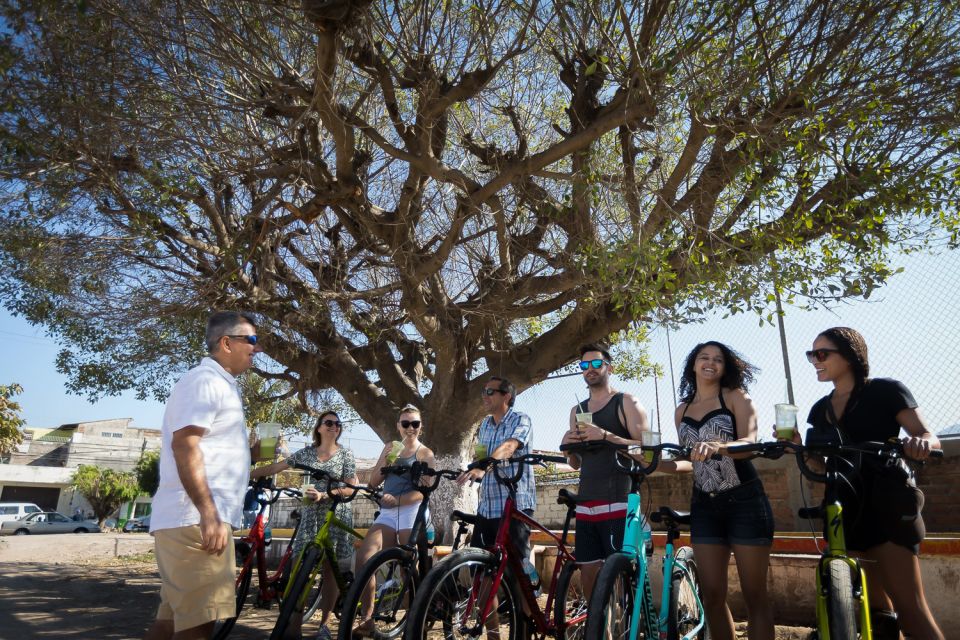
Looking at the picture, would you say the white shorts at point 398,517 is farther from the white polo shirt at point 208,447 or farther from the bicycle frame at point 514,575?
the white polo shirt at point 208,447

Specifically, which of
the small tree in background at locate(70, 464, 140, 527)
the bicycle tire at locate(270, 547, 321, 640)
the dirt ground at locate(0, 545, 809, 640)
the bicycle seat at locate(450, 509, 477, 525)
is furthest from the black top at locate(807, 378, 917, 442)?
the small tree in background at locate(70, 464, 140, 527)

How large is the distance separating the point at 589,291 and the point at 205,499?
6.05m

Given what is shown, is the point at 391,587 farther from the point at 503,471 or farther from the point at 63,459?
the point at 63,459

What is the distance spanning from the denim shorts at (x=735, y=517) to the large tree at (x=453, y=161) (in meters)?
3.21

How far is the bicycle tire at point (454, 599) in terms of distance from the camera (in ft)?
11.7

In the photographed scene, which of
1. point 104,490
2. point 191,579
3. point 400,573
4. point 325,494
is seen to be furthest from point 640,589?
point 104,490

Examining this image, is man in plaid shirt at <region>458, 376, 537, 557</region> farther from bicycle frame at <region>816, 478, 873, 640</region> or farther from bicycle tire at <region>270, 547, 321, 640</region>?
bicycle frame at <region>816, 478, 873, 640</region>

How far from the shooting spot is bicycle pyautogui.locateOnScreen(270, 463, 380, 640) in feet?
15.3

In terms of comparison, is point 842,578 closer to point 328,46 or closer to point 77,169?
point 328,46

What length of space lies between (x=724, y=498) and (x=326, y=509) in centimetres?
325

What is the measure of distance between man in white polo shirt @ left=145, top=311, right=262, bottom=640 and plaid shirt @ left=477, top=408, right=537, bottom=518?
1715mm

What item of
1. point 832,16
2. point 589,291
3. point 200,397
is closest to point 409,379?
point 589,291

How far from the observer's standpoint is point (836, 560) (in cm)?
302

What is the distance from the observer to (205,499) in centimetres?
294
